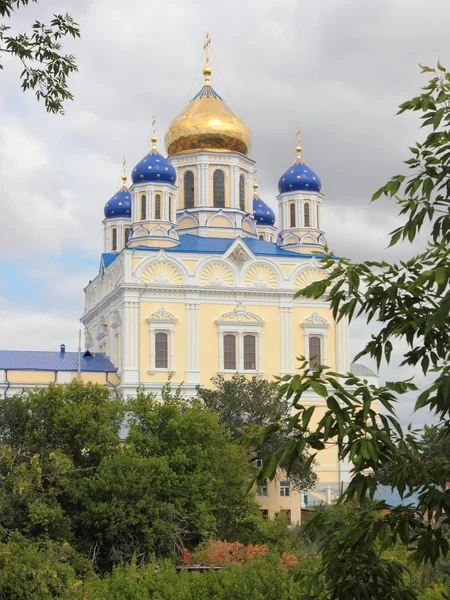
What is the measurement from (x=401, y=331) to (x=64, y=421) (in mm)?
15400

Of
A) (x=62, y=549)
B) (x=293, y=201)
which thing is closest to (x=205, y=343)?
(x=293, y=201)

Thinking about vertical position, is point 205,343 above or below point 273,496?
above

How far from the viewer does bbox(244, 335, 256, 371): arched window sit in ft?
112

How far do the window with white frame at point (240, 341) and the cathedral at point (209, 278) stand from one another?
0.03 meters

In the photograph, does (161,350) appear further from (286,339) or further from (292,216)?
(292,216)

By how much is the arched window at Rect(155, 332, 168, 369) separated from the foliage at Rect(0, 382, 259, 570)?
35.5ft

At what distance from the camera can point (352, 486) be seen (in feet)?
16.3

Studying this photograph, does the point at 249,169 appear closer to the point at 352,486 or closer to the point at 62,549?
the point at 62,549

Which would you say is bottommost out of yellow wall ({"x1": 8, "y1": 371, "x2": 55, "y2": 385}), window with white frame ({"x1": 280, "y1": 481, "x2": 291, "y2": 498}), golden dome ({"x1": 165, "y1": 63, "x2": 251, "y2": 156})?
window with white frame ({"x1": 280, "y1": 481, "x2": 291, "y2": 498})

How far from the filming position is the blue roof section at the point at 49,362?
1314 inches

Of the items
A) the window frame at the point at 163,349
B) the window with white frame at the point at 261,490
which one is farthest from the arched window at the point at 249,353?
the window with white frame at the point at 261,490

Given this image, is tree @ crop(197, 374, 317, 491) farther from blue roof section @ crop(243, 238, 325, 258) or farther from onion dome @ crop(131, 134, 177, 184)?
onion dome @ crop(131, 134, 177, 184)

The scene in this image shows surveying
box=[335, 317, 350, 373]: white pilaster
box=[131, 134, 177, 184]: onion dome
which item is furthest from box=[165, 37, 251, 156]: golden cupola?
box=[335, 317, 350, 373]: white pilaster

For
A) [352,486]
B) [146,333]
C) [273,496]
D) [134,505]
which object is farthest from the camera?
[146,333]
